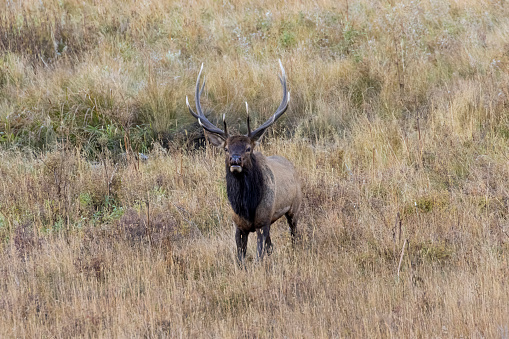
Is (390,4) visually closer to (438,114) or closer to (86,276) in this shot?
(438,114)

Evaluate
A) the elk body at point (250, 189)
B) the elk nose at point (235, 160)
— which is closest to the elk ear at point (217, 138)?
the elk body at point (250, 189)

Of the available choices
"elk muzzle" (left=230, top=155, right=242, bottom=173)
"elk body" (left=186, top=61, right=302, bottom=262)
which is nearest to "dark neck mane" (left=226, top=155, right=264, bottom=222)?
"elk body" (left=186, top=61, right=302, bottom=262)

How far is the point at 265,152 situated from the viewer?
9.74 m

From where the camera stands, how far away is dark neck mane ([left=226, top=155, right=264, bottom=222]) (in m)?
6.59

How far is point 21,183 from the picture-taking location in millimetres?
8727

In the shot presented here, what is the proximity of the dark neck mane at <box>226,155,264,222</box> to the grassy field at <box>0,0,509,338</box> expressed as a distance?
0.54 m

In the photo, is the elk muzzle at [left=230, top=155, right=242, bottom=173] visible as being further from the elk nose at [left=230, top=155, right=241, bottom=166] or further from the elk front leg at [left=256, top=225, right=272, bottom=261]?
the elk front leg at [left=256, top=225, right=272, bottom=261]

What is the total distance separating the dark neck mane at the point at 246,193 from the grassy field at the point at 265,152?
544mm

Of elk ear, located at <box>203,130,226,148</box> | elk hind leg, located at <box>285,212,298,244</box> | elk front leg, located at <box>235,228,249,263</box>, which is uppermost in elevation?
elk ear, located at <box>203,130,226,148</box>

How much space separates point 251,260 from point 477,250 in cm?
231

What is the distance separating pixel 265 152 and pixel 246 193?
3204 mm

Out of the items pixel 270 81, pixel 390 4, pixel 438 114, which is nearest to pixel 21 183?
pixel 270 81

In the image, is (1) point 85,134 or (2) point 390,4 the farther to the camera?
(2) point 390,4

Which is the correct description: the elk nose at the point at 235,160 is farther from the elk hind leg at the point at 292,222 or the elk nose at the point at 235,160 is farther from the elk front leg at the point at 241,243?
the elk hind leg at the point at 292,222
